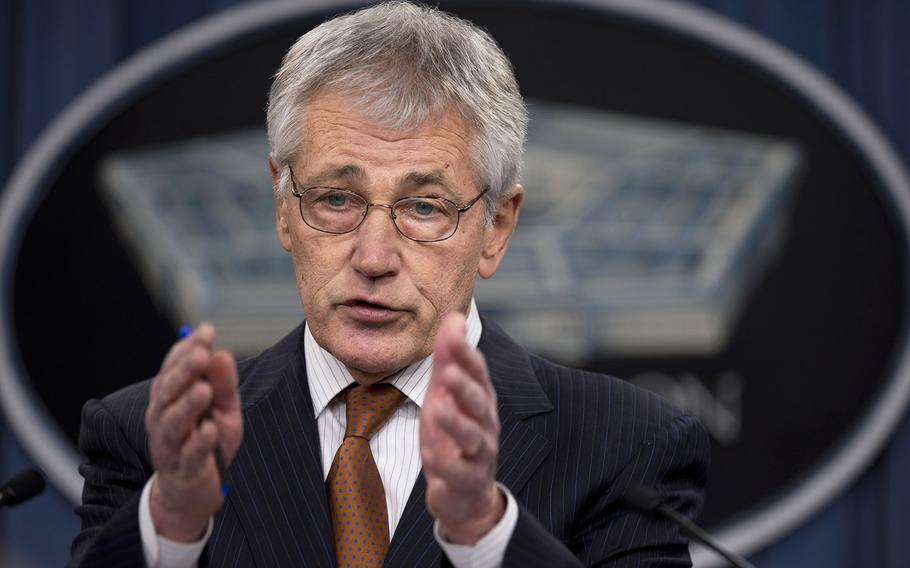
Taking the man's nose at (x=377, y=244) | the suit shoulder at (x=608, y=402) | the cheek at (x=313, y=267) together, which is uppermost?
the man's nose at (x=377, y=244)

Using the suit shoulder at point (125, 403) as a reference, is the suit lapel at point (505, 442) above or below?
below

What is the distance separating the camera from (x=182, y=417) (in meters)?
1.22

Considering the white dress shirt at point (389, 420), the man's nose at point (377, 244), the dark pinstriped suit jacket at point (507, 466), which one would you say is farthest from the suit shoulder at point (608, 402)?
the man's nose at point (377, 244)

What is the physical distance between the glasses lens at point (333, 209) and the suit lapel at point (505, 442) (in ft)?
1.15

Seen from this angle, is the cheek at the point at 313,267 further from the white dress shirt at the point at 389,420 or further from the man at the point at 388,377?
the white dress shirt at the point at 389,420

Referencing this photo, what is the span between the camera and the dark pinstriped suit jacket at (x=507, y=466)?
1588 mm

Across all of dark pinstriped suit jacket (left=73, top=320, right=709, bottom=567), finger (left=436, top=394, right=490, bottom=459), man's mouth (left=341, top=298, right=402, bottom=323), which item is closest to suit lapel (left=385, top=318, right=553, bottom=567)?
dark pinstriped suit jacket (left=73, top=320, right=709, bottom=567)

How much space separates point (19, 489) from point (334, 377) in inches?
18.7

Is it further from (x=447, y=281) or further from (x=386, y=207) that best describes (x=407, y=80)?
(x=447, y=281)

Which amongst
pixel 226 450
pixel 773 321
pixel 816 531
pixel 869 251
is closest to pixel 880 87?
pixel 869 251

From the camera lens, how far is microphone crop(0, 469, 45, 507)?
1.50m

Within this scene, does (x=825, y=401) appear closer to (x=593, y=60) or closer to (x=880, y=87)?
(x=880, y=87)

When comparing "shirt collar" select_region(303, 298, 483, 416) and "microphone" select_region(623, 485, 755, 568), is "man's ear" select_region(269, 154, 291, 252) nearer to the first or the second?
"shirt collar" select_region(303, 298, 483, 416)

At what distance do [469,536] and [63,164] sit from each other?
2308mm
